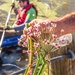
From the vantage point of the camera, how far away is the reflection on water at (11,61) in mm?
5427

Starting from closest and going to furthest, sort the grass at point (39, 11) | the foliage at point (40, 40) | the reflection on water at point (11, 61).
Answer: the foliage at point (40, 40), the reflection on water at point (11, 61), the grass at point (39, 11)

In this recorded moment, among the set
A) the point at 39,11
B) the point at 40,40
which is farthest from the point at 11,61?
the point at 40,40

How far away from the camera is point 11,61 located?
5.85 metres

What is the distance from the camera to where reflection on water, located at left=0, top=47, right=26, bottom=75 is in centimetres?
543

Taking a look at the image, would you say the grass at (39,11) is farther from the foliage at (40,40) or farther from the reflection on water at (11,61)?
the foliage at (40,40)

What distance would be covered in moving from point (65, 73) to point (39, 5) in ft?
26.8

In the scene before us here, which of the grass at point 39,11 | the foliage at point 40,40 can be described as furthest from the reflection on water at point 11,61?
the foliage at point 40,40

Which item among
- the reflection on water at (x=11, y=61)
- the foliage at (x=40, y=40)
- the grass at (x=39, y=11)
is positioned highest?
the foliage at (x=40, y=40)

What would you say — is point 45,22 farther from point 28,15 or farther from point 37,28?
point 28,15

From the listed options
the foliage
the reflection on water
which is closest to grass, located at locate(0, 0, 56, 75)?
the reflection on water

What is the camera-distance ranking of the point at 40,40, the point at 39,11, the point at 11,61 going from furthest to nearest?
the point at 39,11 → the point at 11,61 → the point at 40,40

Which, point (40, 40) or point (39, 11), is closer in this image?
point (40, 40)

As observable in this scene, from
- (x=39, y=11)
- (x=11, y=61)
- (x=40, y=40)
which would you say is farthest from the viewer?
(x=39, y=11)

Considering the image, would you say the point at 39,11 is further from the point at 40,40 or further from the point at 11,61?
the point at 40,40
